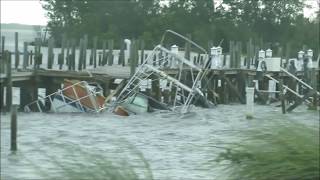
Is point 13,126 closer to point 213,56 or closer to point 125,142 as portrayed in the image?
point 125,142

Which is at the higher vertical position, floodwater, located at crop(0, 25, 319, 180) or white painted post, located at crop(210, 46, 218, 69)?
white painted post, located at crop(210, 46, 218, 69)

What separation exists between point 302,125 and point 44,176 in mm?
2406

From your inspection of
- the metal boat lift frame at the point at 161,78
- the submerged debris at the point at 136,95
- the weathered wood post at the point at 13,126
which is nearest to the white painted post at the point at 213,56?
the submerged debris at the point at 136,95

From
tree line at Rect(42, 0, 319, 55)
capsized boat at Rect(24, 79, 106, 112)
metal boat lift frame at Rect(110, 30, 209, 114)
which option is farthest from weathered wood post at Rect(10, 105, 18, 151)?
tree line at Rect(42, 0, 319, 55)

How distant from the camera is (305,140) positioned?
6.00 meters

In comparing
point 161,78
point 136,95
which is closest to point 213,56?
point 161,78

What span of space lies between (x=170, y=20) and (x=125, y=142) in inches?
2502

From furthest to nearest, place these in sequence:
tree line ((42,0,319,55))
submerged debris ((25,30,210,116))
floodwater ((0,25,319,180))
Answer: tree line ((42,0,319,55)) < submerged debris ((25,30,210,116)) < floodwater ((0,25,319,180))

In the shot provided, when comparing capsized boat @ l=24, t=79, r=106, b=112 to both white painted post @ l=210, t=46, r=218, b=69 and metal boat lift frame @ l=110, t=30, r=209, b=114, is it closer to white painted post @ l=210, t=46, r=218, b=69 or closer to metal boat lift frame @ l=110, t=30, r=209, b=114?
metal boat lift frame @ l=110, t=30, r=209, b=114

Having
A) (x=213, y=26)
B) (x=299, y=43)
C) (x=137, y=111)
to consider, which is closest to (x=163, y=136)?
(x=137, y=111)

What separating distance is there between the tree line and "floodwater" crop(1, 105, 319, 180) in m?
36.0

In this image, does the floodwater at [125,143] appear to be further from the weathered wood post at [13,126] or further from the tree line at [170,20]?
the tree line at [170,20]

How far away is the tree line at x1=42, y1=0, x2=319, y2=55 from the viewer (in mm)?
63969

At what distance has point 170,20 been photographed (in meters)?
70.4
